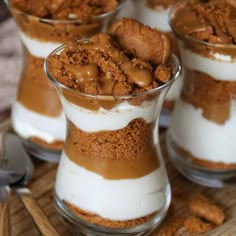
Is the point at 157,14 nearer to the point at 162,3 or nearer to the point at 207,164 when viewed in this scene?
the point at 162,3

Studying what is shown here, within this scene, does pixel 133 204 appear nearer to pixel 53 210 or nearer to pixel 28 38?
pixel 53 210

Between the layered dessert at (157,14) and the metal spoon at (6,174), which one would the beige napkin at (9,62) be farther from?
the layered dessert at (157,14)

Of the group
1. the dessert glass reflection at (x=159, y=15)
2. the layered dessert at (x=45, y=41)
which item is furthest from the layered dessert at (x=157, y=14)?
the layered dessert at (x=45, y=41)

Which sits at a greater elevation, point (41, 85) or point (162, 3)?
point (162, 3)

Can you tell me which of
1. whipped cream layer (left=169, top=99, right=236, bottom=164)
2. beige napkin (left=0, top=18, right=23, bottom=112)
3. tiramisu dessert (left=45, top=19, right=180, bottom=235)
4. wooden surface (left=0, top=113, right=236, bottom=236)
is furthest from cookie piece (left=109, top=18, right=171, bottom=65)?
beige napkin (left=0, top=18, right=23, bottom=112)

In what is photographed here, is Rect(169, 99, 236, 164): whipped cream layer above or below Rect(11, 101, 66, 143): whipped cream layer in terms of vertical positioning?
above

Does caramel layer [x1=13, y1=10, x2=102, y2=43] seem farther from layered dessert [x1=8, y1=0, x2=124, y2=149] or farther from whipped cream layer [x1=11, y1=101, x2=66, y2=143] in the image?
whipped cream layer [x1=11, y1=101, x2=66, y2=143]

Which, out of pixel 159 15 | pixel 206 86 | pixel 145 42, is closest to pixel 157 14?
pixel 159 15
